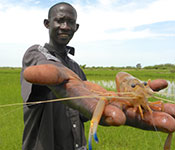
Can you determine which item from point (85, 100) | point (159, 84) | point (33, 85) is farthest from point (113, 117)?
point (159, 84)

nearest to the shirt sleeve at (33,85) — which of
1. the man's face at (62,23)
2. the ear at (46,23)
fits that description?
the man's face at (62,23)

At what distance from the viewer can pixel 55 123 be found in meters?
1.82

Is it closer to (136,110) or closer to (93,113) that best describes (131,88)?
(136,110)

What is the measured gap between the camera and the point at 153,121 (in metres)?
1.26

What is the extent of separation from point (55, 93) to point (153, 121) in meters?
0.63

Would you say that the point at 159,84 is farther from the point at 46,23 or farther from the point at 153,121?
the point at 46,23

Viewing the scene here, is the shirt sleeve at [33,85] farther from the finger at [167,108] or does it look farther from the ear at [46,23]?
the finger at [167,108]

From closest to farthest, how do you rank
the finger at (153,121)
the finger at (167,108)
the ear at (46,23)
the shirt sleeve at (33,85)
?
the finger at (153,121), the shirt sleeve at (33,85), the finger at (167,108), the ear at (46,23)

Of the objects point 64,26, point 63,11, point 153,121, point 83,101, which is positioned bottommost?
point 153,121

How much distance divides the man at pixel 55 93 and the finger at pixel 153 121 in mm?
333

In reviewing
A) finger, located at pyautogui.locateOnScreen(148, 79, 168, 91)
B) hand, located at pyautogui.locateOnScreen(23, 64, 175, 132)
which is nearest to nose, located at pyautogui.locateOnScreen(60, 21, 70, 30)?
hand, located at pyautogui.locateOnScreen(23, 64, 175, 132)

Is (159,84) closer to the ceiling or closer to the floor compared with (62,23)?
closer to the floor

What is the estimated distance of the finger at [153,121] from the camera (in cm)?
121

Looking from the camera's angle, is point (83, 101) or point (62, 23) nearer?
point (83, 101)
